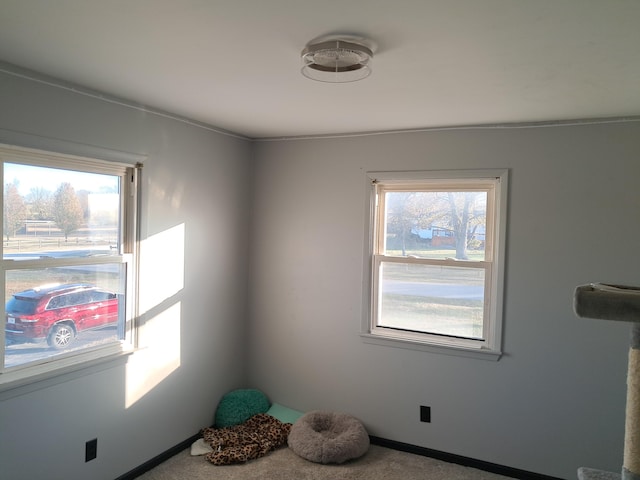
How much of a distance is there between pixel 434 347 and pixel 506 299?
62 centimetres

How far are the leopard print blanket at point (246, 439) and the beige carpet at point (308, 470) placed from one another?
0.05m

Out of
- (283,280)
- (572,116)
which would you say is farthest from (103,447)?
(572,116)

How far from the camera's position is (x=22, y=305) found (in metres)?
2.40

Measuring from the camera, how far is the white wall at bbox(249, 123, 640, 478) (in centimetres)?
297

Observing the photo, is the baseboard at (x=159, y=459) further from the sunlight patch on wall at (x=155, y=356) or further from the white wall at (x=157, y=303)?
the sunlight patch on wall at (x=155, y=356)

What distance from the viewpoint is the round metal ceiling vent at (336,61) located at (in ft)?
5.86

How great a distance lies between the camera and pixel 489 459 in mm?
3277

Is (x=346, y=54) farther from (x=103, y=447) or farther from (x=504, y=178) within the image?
(x=103, y=447)

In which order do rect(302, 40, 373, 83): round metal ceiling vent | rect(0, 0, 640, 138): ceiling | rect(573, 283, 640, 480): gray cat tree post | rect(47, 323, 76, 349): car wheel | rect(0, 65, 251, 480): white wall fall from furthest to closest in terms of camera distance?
rect(47, 323, 76, 349): car wheel, rect(0, 65, 251, 480): white wall, rect(302, 40, 373, 83): round metal ceiling vent, rect(0, 0, 640, 138): ceiling, rect(573, 283, 640, 480): gray cat tree post

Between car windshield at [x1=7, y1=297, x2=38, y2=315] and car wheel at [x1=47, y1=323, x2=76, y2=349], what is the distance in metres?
0.17

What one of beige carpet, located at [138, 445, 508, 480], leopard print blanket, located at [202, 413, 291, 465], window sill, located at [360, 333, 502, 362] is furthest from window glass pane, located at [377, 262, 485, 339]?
leopard print blanket, located at [202, 413, 291, 465]

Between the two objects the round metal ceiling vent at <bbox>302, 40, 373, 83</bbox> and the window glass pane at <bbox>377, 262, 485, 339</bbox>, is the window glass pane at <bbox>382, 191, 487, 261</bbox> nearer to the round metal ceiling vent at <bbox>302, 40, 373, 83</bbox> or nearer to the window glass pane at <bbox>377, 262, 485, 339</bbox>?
the window glass pane at <bbox>377, 262, 485, 339</bbox>

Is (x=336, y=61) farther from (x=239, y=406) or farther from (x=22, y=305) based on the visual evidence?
(x=239, y=406)

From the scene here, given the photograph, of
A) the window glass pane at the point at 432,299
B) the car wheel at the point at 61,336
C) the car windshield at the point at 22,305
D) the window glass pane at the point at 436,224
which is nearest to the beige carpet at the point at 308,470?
the window glass pane at the point at 432,299
